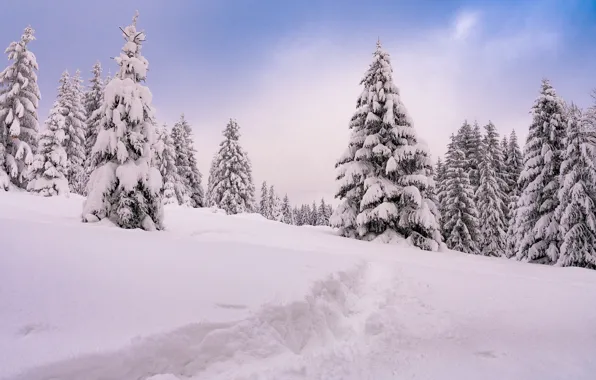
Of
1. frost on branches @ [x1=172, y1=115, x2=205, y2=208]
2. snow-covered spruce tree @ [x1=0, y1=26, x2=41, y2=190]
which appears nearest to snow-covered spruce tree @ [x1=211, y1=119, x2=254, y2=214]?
frost on branches @ [x1=172, y1=115, x2=205, y2=208]

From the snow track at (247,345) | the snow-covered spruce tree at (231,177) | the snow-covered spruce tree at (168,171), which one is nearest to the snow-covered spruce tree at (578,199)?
the snow track at (247,345)

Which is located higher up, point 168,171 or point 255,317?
point 168,171

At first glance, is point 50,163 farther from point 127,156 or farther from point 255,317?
point 255,317

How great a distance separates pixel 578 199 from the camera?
53.0ft

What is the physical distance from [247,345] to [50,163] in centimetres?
2616

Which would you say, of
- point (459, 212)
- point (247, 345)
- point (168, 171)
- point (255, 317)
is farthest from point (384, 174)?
point (168, 171)

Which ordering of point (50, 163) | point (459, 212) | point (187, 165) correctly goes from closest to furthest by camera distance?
point (50, 163)
point (459, 212)
point (187, 165)

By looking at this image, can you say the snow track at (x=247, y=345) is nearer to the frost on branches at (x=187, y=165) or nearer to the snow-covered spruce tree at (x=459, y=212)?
the snow-covered spruce tree at (x=459, y=212)

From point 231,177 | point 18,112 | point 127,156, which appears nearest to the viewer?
point 127,156

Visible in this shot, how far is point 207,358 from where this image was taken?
4.23 m

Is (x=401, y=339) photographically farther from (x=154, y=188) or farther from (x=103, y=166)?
(x=103, y=166)

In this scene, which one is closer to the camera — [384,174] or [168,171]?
[384,174]

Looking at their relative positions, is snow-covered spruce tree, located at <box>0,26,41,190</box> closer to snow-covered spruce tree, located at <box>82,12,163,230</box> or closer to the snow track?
snow-covered spruce tree, located at <box>82,12,163,230</box>

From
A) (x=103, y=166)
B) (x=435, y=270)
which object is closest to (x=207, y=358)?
(x=435, y=270)
